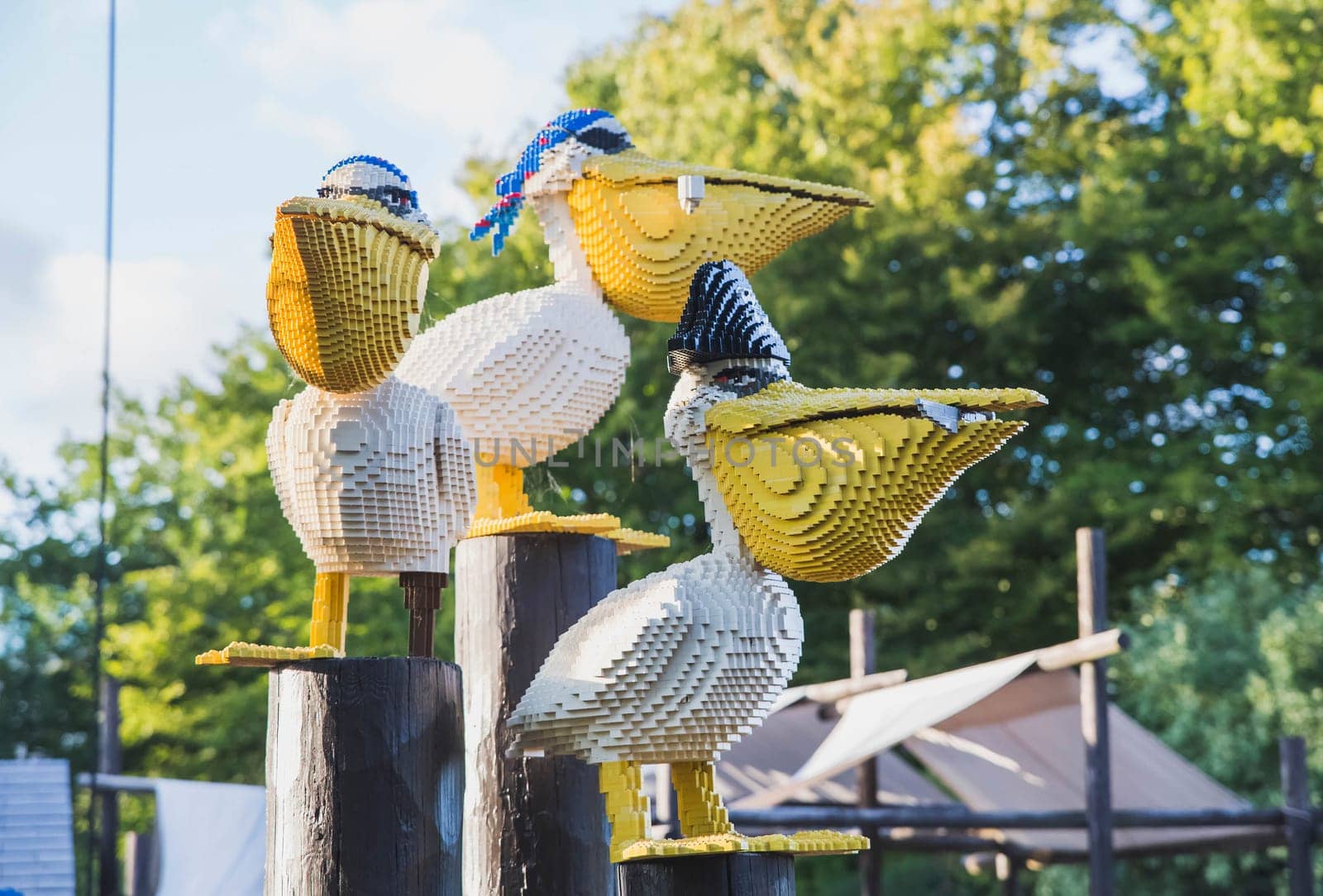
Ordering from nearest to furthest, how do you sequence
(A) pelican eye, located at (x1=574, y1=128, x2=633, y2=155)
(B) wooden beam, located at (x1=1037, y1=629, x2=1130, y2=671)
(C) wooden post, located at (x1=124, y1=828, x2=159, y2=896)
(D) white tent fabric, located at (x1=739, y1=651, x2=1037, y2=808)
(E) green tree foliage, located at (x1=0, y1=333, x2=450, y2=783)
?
(A) pelican eye, located at (x1=574, y1=128, x2=633, y2=155)
(B) wooden beam, located at (x1=1037, y1=629, x2=1130, y2=671)
(D) white tent fabric, located at (x1=739, y1=651, x2=1037, y2=808)
(C) wooden post, located at (x1=124, y1=828, x2=159, y2=896)
(E) green tree foliage, located at (x1=0, y1=333, x2=450, y2=783)

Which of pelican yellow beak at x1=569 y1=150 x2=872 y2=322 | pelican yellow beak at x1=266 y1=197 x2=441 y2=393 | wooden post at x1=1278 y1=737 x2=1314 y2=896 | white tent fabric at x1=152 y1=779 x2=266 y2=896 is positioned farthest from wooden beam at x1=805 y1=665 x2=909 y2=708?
pelican yellow beak at x1=266 y1=197 x2=441 y2=393

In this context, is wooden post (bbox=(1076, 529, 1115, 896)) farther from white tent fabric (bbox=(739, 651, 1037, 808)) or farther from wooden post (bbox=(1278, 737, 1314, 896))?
wooden post (bbox=(1278, 737, 1314, 896))

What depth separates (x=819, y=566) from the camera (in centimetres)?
310

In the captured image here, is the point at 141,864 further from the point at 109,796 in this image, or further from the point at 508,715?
the point at 508,715

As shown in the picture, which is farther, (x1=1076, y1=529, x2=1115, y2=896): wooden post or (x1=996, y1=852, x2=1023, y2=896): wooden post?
(x1=996, y1=852, x2=1023, y2=896): wooden post

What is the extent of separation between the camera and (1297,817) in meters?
7.15

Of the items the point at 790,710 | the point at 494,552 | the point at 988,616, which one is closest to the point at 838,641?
the point at 988,616

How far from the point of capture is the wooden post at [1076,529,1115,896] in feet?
22.2

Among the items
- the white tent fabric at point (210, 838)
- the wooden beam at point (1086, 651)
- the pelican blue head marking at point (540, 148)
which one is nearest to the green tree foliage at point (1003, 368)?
the white tent fabric at point (210, 838)

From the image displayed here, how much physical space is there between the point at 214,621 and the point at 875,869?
7.37 metres

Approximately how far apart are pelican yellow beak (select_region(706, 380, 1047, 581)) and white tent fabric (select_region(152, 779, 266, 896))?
5048mm

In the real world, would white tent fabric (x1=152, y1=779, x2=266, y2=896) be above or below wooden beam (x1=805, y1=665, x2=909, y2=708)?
below

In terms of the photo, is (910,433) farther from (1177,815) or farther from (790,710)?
(790,710)

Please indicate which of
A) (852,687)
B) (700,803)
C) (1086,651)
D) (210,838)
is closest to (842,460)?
(700,803)
